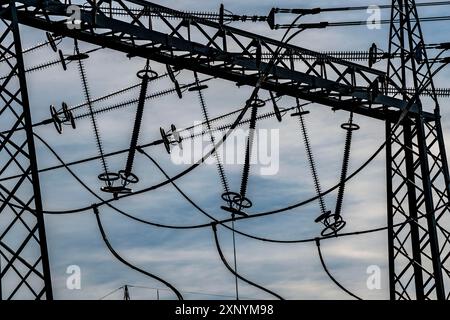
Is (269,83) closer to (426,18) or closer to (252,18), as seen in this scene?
(252,18)

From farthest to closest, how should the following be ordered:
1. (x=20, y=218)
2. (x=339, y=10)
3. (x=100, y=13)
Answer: (x=339, y=10), (x=100, y=13), (x=20, y=218)

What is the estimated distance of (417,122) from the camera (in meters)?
21.1

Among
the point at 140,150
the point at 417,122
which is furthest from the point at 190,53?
the point at 417,122

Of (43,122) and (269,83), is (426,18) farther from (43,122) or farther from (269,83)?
(43,122)

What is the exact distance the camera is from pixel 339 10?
20750mm

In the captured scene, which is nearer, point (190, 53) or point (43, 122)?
point (190, 53)
